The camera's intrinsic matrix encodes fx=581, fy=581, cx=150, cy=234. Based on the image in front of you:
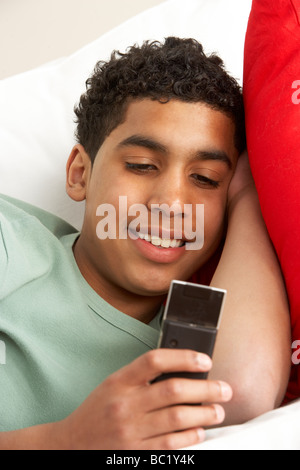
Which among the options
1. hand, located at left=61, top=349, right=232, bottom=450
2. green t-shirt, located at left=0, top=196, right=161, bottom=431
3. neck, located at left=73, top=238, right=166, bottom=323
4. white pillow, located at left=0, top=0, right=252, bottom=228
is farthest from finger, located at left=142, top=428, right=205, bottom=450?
white pillow, located at left=0, top=0, right=252, bottom=228

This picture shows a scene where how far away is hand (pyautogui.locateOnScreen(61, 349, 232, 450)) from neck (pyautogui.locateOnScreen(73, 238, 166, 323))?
308 mm

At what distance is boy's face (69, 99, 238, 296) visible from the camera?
802 mm

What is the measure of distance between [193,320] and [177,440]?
11 centimetres

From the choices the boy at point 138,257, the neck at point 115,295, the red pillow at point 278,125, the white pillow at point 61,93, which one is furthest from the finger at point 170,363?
the white pillow at point 61,93

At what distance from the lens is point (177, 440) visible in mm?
527

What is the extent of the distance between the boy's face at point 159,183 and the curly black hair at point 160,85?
0.02 m

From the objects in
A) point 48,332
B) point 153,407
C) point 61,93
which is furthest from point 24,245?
point 61,93

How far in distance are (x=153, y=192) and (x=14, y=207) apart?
0.79 feet

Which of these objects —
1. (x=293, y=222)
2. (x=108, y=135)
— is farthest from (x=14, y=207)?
(x=293, y=222)

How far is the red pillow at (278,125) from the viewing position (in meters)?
0.72

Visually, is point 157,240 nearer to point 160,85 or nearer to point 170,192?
point 170,192

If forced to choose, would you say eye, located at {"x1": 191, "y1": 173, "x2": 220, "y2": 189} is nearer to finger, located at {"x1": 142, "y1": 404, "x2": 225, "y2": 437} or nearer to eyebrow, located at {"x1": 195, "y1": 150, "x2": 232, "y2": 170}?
eyebrow, located at {"x1": 195, "y1": 150, "x2": 232, "y2": 170}

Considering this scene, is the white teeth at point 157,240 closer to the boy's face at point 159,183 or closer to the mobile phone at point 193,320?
the boy's face at point 159,183
